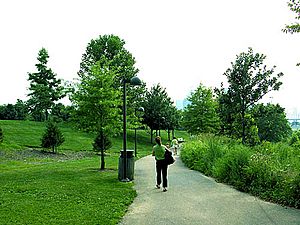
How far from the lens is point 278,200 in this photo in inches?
337

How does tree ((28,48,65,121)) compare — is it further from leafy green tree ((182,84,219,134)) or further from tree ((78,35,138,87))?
leafy green tree ((182,84,219,134))

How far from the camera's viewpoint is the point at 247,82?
78.2 ft

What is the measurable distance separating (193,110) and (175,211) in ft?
107

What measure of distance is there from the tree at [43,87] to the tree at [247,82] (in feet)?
98.7

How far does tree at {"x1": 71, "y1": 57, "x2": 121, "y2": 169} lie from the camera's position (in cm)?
1588

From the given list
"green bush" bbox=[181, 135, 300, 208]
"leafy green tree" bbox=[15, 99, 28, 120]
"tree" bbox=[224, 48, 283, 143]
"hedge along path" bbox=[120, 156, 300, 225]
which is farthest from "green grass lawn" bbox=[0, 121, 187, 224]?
"leafy green tree" bbox=[15, 99, 28, 120]

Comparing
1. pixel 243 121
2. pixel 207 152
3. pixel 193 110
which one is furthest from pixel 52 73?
pixel 207 152

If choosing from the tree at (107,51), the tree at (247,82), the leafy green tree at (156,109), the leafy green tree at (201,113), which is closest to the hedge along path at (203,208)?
the tree at (247,82)

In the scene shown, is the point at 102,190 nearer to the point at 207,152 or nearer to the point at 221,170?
the point at 221,170

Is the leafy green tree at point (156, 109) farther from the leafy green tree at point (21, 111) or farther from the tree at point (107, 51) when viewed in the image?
the leafy green tree at point (21, 111)

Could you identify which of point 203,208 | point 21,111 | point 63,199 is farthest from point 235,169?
point 21,111

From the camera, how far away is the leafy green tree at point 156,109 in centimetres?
4531

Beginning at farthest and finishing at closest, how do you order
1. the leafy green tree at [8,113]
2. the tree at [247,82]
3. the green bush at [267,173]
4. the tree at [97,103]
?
the leafy green tree at [8,113] < the tree at [247,82] < the tree at [97,103] < the green bush at [267,173]

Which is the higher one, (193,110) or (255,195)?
(193,110)
